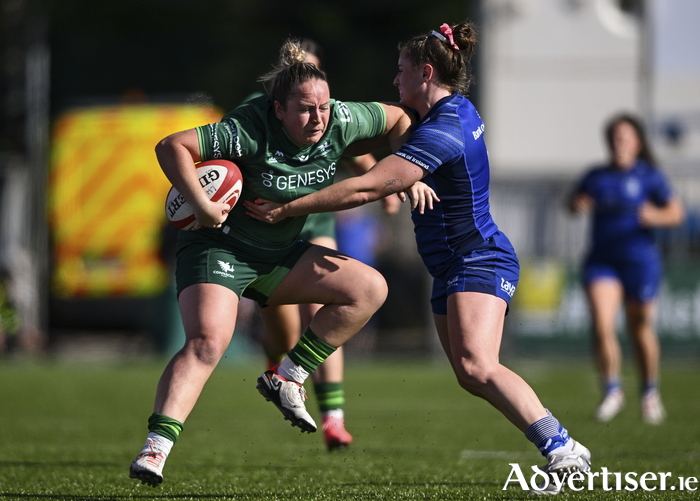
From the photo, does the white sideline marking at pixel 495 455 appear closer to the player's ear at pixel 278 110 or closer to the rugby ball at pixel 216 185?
the rugby ball at pixel 216 185

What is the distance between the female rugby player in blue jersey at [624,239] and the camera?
8.52m

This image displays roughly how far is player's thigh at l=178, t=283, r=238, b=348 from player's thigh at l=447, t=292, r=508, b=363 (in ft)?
3.17

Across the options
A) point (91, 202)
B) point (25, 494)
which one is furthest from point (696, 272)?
point (25, 494)

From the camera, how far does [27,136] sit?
17156 mm

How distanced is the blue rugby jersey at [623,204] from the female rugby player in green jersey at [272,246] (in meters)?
3.86

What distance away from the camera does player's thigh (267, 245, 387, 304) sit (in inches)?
199

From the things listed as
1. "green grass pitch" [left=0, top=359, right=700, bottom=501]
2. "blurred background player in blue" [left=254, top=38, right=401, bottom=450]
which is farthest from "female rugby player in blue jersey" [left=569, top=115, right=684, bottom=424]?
"blurred background player in blue" [left=254, top=38, right=401, bottom=450]

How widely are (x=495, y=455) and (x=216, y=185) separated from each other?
2472mm

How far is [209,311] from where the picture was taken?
468cm

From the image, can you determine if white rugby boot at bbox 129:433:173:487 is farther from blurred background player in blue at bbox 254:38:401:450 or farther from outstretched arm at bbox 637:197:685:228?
outstretched arm at bbox 637:197:685:228

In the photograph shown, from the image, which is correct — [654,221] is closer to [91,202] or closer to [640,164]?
[640,164]
